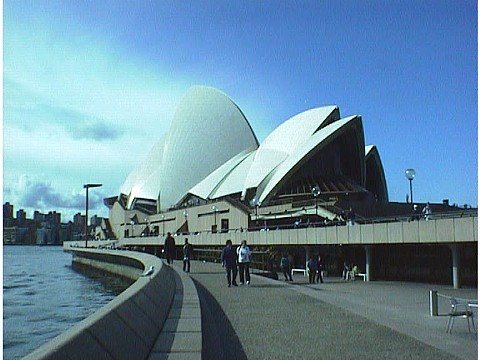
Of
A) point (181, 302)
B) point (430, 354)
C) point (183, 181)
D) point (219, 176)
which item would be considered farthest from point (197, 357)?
point (183, 181)

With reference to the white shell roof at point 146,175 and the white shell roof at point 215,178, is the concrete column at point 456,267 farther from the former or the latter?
the white shell roof at point 146,175

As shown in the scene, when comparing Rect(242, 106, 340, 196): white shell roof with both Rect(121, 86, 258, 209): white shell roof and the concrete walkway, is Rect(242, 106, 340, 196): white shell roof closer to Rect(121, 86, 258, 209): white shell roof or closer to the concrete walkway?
Rect(121, 86, 258, 209): white shell roof

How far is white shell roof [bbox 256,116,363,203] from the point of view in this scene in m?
39.2

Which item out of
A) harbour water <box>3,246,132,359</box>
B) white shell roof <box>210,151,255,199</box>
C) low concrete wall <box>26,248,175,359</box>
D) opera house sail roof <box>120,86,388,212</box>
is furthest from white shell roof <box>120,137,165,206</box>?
low concrete wall <box>26,248,175,359</box>

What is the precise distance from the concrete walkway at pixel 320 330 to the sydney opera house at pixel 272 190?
6.23 meters

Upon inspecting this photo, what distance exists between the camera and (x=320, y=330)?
632cm

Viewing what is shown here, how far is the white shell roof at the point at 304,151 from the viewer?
3925 centimetres

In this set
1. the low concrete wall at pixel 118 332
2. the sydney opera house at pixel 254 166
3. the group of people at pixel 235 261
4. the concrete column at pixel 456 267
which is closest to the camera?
the low concrete wall at pixel 118 332

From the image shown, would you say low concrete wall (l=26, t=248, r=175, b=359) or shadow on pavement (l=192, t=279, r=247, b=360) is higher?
low concrete wall (l=26, t=248, r=175, b=359)

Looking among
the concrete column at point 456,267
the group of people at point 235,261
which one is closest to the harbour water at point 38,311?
the group of people at point 235,261

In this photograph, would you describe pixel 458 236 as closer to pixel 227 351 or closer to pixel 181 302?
pixel 181 302

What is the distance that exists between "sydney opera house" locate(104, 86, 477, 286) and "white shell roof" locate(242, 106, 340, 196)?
0.11 m

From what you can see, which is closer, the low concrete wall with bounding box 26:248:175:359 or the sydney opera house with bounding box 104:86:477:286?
the low concrete wall with bounding box 26:248:175:359

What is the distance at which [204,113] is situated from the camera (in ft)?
186
